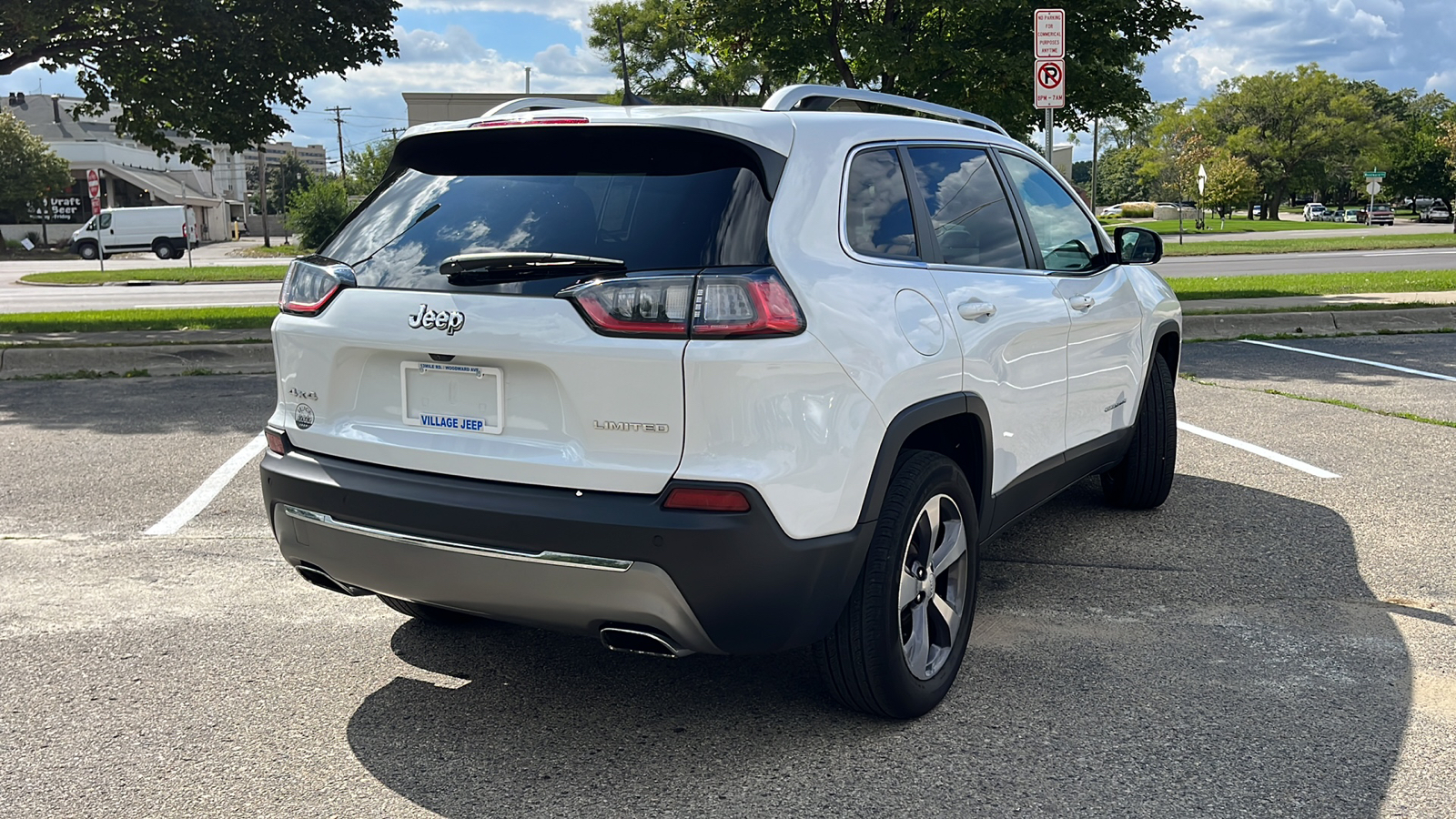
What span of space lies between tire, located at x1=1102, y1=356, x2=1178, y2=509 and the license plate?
3467 millimetres

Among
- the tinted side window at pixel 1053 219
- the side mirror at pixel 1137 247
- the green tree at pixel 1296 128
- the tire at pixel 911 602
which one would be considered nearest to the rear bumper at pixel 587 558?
the tire at pixel 911 602

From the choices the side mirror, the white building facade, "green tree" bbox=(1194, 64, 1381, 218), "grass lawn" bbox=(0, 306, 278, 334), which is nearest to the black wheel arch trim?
the side mirror

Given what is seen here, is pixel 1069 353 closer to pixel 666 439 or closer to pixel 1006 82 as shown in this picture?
pixel 666 439

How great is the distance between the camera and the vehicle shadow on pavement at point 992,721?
3041 mm

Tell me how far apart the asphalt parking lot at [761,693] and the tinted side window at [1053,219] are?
119 centimetres

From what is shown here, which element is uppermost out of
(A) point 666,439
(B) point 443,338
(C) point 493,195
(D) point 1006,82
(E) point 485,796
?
(D) point 1006,82

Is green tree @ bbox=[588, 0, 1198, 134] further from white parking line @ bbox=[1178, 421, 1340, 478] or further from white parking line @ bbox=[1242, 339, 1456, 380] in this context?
white parking line @ bbox=[1178, 421, 1340, 478]

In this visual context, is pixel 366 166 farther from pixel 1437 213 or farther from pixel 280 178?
pixel 1437 213

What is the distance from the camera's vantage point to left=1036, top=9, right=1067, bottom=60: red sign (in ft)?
32.9

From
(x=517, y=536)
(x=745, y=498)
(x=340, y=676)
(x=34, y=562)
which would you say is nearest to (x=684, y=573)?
(x=745, y=498)

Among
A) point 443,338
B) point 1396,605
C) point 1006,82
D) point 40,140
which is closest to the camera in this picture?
point 443,338

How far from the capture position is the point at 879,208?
11.6 feet

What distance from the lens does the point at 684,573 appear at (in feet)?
9.49

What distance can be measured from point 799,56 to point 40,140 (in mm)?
54083
